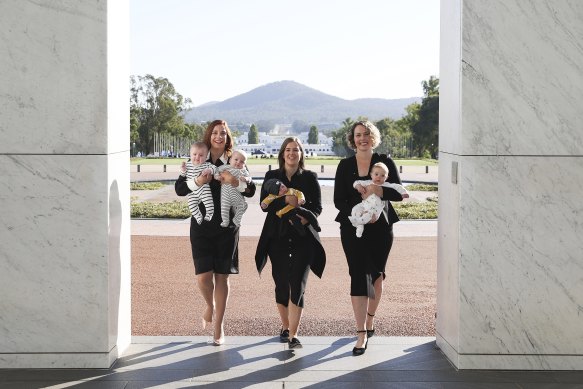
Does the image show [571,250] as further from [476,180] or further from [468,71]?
[468,71]

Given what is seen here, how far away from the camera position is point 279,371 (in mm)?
6734

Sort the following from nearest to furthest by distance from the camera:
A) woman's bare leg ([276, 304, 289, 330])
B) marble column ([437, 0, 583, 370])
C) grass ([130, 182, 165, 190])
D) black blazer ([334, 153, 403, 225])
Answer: marble column ([437, 0, 583, 370]) → black blazer ([334, 153, 403, 225]) → woman's bare leg ([276, 304, 289, 330]) → grass ([130, 182, 165, 190])

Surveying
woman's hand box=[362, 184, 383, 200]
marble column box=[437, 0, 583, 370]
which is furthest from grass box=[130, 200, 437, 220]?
marble column box=[437, 0, 583, 370]

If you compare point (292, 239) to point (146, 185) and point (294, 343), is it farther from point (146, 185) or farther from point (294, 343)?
point (146, 185)

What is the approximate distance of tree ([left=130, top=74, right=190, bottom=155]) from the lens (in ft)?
333

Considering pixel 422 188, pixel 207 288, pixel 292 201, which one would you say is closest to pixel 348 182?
pixel 292 201

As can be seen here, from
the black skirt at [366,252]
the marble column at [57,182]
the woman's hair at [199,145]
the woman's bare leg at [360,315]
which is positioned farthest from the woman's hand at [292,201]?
the marble column at [57,182]

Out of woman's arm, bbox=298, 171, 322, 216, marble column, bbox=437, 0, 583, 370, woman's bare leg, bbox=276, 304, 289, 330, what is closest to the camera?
marble column, bbox=437, 0, 583, 370

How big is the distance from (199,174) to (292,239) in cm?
103

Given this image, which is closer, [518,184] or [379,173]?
[518,184]

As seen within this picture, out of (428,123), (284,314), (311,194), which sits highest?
(428,123)

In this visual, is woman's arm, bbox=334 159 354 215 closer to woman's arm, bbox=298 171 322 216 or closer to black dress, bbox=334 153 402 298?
black dress, bbox=334 153 402 298

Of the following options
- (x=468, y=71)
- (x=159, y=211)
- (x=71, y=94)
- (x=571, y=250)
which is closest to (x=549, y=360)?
(x=571, y=250)

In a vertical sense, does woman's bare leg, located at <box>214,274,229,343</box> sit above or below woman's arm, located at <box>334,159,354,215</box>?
below
